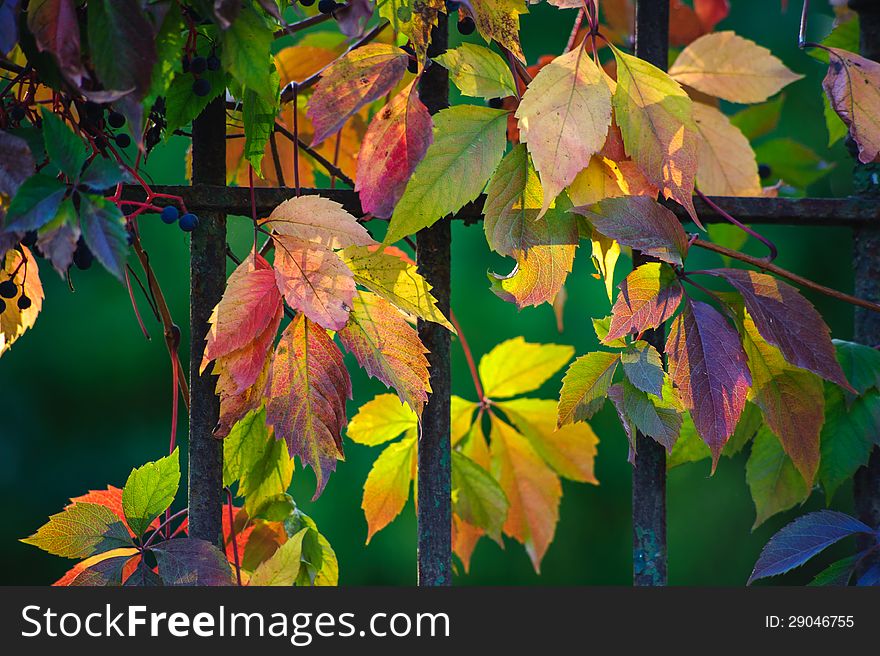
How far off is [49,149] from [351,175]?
0.49 metres

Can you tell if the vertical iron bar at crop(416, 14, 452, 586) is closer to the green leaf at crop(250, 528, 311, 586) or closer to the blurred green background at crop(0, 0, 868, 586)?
the green leaf at crop(250, 528, 311, 586)

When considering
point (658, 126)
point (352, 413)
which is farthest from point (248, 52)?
point (352, 413)

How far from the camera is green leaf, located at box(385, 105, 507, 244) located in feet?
2.23

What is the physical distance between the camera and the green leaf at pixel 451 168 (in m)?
0.68

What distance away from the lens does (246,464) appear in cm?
79

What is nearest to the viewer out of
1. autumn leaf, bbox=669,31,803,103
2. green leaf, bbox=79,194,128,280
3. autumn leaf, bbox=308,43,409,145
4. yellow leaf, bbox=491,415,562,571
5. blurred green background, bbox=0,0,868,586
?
green leaf, bbox=79,194,128,280

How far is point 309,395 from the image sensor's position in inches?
26.9

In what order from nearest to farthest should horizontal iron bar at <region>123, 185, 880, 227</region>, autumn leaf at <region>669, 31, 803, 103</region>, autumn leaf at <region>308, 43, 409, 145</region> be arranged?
autumn leaf at <region>308, 43, 409, 145</region>, horizontal iron bar at <region>123, 185, 880, 227</region>, autumn leaf at <region>669, 31, 803, 103</region>

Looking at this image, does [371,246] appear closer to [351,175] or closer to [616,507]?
[351,175]

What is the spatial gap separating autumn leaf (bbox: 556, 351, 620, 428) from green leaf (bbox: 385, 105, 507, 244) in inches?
6.5

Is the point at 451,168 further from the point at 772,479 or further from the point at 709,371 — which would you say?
the point at 772,479

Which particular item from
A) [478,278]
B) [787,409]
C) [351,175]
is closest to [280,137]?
[351,175]

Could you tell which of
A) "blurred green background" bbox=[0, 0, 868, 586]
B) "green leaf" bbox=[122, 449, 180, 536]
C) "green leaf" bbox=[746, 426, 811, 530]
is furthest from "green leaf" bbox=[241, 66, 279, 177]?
"blurred green background" bbox=[0, 0, 868, 586]

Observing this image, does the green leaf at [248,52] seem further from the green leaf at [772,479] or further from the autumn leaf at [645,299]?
the green leaf at [772,479]
